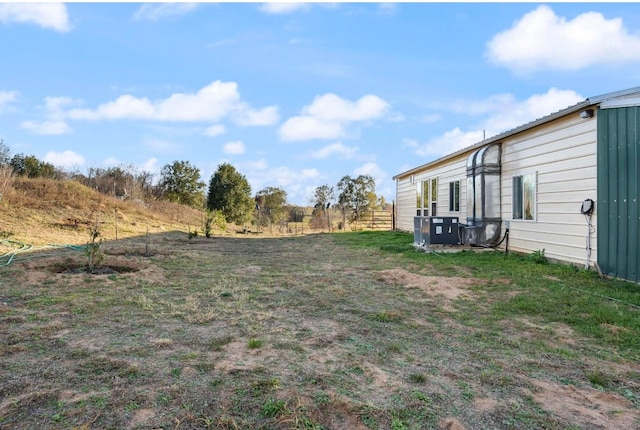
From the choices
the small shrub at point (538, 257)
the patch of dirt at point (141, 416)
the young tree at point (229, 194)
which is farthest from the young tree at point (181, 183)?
the patch of dirt at point (141, 416)

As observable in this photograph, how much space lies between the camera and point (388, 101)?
13.2 meters

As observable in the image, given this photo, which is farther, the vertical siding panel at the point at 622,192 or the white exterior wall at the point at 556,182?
the white exterior wall at the point at 556,182

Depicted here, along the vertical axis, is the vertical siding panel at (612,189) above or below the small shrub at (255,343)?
above

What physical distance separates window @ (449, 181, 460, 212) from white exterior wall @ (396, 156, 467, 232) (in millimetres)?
141

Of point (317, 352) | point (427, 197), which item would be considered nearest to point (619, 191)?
point (317, 352)

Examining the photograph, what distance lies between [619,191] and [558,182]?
5.13 feet

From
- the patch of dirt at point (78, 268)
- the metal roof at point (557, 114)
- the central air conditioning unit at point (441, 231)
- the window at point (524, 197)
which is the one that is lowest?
the patch of dirt at point (78, 268)

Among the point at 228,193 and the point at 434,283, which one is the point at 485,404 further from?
the point at 228,193

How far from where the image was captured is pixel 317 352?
3184mm

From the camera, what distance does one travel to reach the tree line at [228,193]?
2145cm

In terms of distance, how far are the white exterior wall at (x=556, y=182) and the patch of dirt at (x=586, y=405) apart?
510 centimetres

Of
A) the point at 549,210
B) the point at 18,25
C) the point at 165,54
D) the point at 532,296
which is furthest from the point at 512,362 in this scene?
the point at 18,25

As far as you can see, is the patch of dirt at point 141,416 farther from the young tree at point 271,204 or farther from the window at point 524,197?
the young tree at point 271,204

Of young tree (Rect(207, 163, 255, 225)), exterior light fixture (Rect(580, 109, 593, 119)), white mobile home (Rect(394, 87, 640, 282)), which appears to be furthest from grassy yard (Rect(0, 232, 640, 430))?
young tree (Rect(207, 163, 255, 225))
